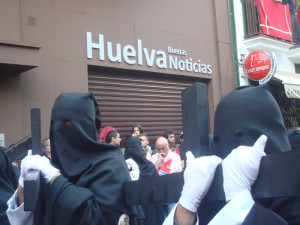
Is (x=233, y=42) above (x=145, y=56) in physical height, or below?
above

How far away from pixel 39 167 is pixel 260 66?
32.2 ft

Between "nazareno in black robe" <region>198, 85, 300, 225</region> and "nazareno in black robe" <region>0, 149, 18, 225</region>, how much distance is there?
1831mm

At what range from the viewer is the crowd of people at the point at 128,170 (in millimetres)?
1328

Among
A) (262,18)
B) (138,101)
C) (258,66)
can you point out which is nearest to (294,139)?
(138,101)

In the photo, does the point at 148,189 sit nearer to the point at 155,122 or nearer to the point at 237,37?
the point at 155,122

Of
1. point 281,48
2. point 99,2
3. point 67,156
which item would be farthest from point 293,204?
point 281,48

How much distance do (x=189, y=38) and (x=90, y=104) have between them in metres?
7.77

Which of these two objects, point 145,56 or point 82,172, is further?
point 145,56

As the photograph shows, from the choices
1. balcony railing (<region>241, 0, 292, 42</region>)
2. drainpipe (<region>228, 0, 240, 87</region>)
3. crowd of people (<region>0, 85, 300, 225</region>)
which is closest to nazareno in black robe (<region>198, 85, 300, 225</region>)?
crowd of people (<region>0, 85, 300, 225</region>)

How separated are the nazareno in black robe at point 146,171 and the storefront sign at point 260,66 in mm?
6584

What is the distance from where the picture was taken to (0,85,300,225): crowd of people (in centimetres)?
133

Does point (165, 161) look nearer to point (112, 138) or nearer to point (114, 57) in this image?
point (112, 138)

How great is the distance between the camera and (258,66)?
430 inches

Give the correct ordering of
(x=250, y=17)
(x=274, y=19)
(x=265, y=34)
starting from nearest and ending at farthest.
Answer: (x=265, y=34)
(x=250, y=17)
(x=274, y=19)
